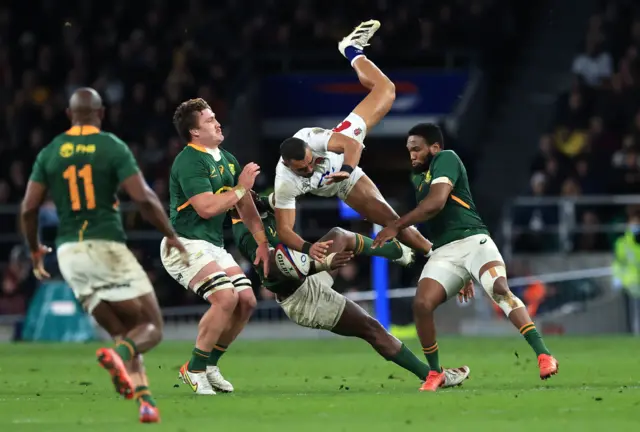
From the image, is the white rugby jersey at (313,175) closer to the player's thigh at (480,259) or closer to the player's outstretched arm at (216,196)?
the player's outstretched arm at (216,196)

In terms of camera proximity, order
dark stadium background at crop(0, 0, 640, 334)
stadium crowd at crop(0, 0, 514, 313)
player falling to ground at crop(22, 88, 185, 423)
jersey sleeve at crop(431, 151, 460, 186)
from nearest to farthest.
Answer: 1. player falling to ground at crop(22, 88, 185, 423)
2. jersey sleeve at crop(431, 151, 460, 186)
3. dark stadium background at crop(0, 0, 640, 334)
4. stadium crowd at crop(0, 0, 514, 313)

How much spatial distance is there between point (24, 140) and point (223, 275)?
1683cm

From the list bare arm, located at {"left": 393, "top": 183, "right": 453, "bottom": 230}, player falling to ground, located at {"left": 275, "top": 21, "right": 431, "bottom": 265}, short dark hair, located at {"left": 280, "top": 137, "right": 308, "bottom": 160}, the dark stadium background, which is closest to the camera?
short dark hair, located at {"left": 280, "top": 137, "right": 308, "bottom": 160}

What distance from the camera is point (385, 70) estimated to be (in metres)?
31.3

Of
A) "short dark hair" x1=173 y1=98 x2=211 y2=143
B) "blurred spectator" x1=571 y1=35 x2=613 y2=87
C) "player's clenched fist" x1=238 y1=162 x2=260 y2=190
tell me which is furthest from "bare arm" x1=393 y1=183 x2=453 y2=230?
"blurred spectator" x1=571 y1=35 x2=613 y2=87

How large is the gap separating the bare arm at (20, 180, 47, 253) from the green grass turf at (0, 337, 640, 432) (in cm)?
131

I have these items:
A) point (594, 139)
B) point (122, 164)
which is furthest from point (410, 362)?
point (594, 139)

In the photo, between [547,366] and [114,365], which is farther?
[547,366]

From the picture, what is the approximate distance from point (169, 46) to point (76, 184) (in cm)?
2115

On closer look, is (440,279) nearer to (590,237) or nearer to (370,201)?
(370,201)

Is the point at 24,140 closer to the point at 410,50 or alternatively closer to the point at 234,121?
the point at 234,121

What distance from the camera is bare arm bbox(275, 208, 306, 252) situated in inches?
512

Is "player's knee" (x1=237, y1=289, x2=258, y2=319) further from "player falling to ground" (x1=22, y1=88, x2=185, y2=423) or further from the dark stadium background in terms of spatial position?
the dark stadium background

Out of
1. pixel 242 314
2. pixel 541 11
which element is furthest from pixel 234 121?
pixel 242 314
